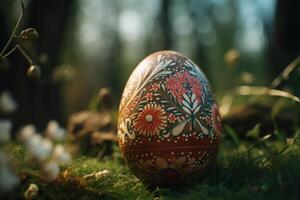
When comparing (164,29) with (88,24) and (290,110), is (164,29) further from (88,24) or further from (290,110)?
(88,24)

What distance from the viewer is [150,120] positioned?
9.34 feet

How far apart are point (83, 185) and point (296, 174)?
44.4 inches

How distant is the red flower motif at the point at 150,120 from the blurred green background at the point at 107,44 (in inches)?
35.2

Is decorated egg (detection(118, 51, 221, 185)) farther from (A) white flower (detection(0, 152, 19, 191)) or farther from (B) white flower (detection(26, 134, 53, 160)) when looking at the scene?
(A) white flower (detection(0, 152, 19, 191))

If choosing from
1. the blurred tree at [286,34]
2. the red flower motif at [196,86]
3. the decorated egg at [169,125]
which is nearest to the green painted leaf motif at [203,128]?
the decorated egg at [169,125]

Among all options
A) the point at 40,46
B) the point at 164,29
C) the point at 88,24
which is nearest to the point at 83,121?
the point at 40,46

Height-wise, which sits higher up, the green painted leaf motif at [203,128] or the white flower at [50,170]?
the white flower at [50,170]

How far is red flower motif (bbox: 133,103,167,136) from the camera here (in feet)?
9.29

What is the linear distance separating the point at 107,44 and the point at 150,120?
83.9 feet

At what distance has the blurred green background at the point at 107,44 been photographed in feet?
20.8

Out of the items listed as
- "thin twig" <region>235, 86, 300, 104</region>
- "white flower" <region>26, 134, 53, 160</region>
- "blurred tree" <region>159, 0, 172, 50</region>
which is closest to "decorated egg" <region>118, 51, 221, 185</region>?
"white flower" <region>26, 134, 53, 160</region>

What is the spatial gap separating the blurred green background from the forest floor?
3.18 feet

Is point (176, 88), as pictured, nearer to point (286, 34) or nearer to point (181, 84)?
point (181, 84)

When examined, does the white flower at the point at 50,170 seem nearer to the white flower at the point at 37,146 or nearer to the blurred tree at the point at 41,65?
the white flower at the point at 37,146
